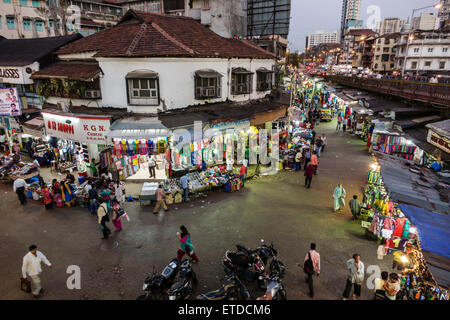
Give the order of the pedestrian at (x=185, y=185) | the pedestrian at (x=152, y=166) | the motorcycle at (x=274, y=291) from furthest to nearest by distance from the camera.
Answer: the pedestrian at (x=152, y=166), the pedestrian at (x=185, y=185), the motorcycle at (x=274, y=291)

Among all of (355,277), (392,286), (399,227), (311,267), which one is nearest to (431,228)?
(392,286)

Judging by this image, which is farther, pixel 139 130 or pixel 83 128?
pixel 83 128

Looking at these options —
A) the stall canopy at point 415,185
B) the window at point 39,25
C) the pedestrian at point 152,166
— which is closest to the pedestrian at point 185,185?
the pedestrian at point 152,166

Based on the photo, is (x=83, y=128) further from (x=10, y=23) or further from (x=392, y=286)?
(x=10, y=23)

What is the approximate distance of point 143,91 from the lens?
48.1 feet

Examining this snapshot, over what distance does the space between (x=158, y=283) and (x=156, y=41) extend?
41.4 ft

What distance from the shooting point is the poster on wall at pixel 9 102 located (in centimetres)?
1631

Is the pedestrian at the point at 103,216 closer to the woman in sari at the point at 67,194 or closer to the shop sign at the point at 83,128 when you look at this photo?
the woman in sari at the point at 67,194

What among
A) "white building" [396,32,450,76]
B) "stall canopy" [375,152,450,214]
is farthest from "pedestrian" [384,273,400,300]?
"white building" [396,32,450,76]

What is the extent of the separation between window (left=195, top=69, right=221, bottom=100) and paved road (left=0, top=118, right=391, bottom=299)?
6.34m

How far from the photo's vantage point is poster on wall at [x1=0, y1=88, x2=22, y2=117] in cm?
1631

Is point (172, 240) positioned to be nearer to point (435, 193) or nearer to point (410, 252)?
point (410, 252)

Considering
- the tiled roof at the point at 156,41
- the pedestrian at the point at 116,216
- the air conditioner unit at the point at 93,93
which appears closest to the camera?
the pedestrian at the point at 116,216

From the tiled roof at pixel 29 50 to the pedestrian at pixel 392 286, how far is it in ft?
73.4
